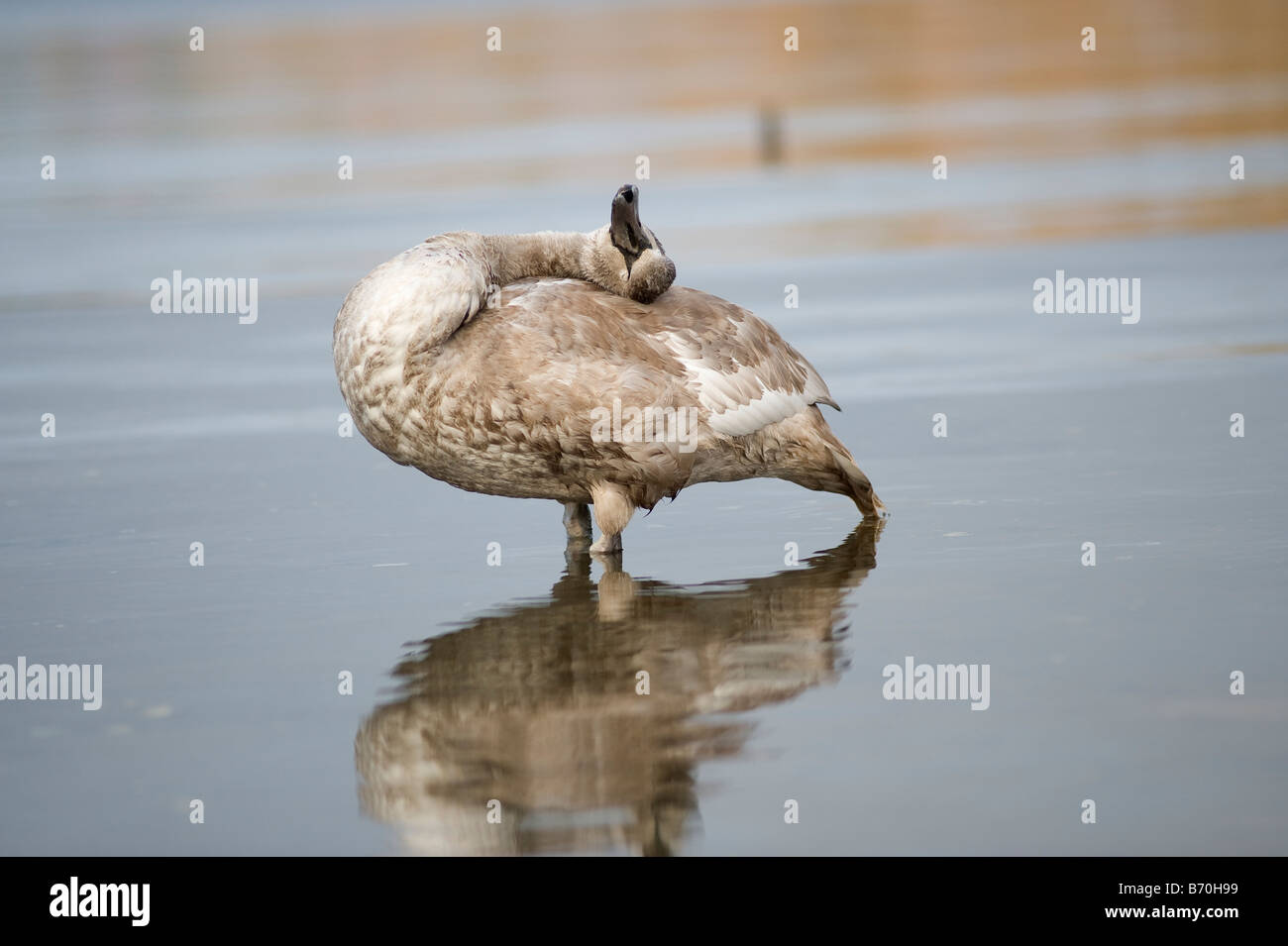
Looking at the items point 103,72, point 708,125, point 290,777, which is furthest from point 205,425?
point 103,72

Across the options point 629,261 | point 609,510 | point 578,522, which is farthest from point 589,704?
point 629,261

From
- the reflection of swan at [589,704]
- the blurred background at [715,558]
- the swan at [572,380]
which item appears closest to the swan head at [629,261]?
the swan at [572,380]

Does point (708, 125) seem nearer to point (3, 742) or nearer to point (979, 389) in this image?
point (979, 389)

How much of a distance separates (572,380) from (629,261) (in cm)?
112

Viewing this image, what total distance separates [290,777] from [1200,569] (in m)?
4.21

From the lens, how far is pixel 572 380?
9.13 meters

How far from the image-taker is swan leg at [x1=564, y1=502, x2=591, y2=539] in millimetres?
9977

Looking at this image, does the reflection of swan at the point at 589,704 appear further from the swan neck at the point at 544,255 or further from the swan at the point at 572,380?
the swan neck at the point at 544,255

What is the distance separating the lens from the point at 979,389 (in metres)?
13.0

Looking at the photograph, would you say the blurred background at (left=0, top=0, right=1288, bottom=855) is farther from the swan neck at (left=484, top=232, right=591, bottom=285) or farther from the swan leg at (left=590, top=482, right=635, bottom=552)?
the swan neck at (left=484, top=232, right=591, bottom=285)

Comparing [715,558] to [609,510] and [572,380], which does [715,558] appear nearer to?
[609,510]

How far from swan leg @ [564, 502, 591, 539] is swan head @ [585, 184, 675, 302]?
3.63 feet

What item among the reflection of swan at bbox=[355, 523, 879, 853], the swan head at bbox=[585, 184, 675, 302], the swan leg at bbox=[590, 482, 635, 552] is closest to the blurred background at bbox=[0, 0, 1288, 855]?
the reflection of swan at bbox=[355, 523, 879, 853]

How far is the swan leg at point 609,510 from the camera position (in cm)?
933
